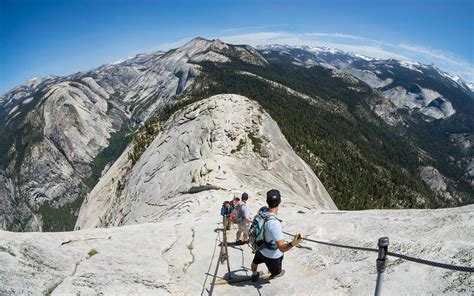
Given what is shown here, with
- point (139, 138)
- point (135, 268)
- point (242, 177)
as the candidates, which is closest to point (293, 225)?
point (135, 268)

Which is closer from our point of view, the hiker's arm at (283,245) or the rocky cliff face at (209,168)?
the hiker's arm at (283,245)

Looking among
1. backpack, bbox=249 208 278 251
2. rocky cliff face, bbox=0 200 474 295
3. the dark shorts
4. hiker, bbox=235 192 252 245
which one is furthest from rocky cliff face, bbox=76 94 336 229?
backpack, bbox=249 208 278 251

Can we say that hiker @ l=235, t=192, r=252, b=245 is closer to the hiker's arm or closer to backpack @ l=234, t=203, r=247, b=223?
backpack @ l=234, t=203, r=247, b=223

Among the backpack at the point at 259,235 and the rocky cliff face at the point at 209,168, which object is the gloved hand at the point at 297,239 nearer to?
the backpack at the point at 259,235

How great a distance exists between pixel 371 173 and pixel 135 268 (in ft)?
549

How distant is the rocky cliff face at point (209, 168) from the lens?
132 ft

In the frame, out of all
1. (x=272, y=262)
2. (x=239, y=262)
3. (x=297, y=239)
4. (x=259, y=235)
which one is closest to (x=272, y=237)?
(x=259, y=235)

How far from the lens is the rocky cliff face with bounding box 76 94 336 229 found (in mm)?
40188

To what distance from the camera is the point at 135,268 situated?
11.7 m

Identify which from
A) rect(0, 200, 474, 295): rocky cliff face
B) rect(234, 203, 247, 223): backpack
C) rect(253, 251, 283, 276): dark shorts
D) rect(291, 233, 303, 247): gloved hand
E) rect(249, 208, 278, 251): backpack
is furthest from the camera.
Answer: rect(234, 203, 247, 223): backpack

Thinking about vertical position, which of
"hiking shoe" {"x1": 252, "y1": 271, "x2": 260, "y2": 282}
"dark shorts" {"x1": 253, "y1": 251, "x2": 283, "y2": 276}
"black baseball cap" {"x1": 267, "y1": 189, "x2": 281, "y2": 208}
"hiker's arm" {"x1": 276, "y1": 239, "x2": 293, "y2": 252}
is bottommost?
"hiking shoe" {"x1": 252, "y1": 271, "x2": 260, "y2": 282}

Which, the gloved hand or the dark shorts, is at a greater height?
the gloved hand

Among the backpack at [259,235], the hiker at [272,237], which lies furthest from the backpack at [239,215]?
the backpack at [259,235]

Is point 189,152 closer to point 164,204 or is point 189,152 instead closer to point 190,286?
point 164,204
